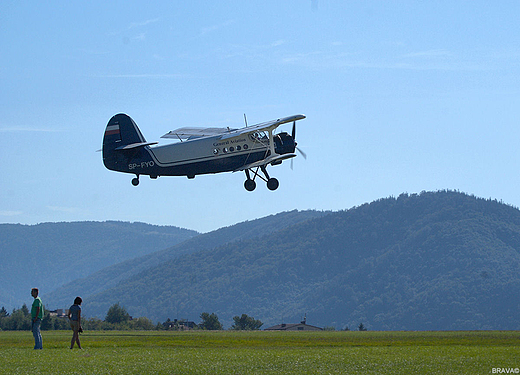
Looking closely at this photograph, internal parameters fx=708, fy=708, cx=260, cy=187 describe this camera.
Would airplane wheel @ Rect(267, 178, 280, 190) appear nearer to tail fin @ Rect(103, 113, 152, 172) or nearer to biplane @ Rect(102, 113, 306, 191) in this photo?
biplane @ Rect(102, 113, 306, 191)

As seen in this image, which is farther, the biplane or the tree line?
the tree line

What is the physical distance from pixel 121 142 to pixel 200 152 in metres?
6.19

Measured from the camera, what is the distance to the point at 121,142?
52.0 meters

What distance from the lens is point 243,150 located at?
5147 cm

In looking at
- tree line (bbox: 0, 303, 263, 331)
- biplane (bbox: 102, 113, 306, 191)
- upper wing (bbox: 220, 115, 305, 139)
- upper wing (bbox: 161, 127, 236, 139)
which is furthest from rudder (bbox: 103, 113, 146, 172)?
tree line (bbox: 0, 303, 263, 331)

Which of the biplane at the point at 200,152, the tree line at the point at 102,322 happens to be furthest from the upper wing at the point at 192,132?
the tree line at the point at 102,322

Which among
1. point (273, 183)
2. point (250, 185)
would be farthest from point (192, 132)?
point (273, 183)

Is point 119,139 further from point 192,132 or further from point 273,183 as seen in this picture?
point 273,183

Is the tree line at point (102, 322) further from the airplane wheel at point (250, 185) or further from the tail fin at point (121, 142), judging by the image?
the airplane wheel at point (250, 185)

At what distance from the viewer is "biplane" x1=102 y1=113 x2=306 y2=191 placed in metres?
50.5

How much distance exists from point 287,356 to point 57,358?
887 cm

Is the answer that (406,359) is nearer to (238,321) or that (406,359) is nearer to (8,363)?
(8,363)

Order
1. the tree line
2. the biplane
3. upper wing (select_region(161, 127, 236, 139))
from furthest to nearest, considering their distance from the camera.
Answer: the tree line, upper wing (select_region(161, 127, 236, 139)), the biplane

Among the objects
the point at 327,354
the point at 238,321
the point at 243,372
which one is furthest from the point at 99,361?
the point at 238,321
